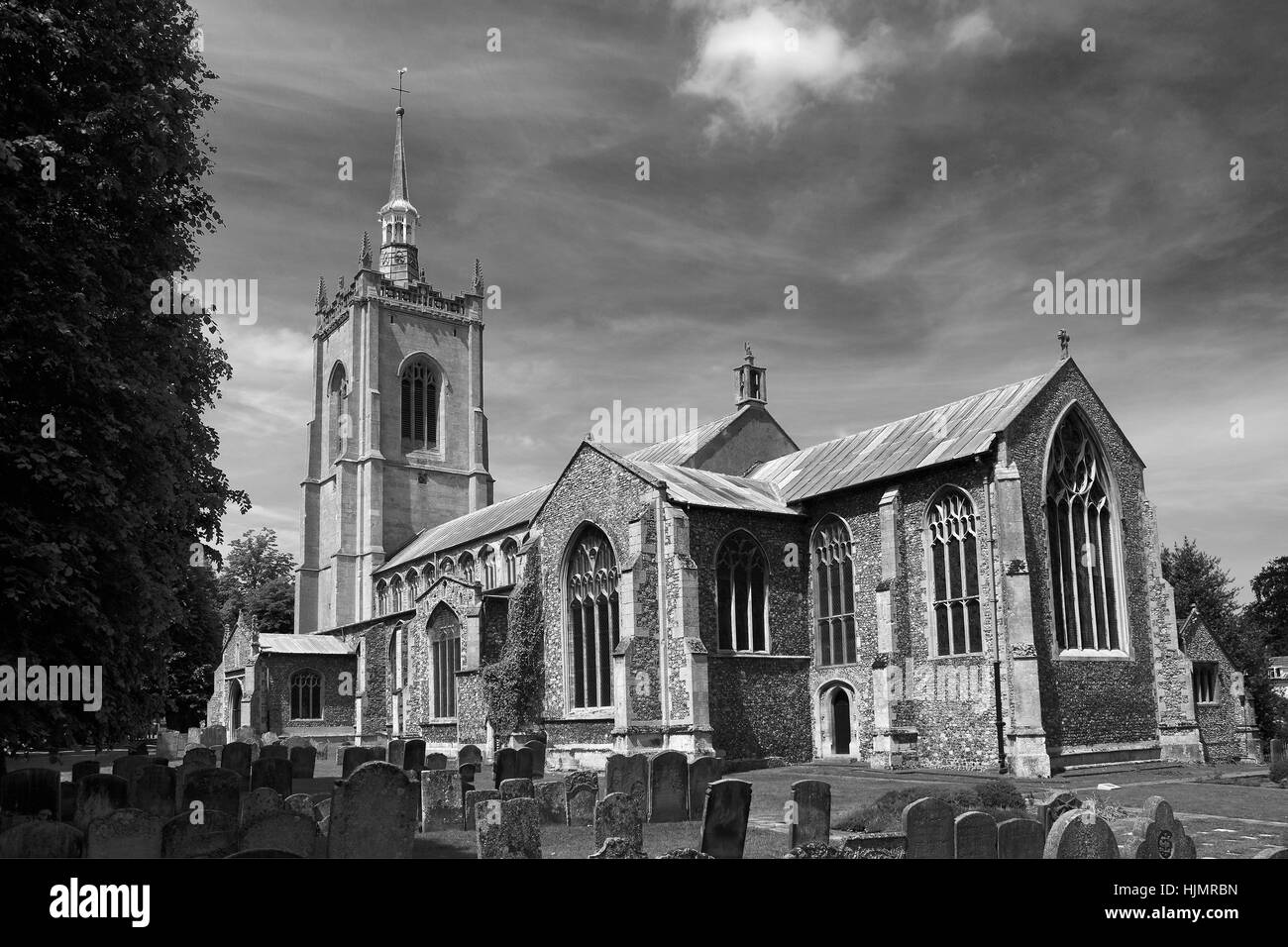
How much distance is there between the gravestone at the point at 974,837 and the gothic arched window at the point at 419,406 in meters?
53.1

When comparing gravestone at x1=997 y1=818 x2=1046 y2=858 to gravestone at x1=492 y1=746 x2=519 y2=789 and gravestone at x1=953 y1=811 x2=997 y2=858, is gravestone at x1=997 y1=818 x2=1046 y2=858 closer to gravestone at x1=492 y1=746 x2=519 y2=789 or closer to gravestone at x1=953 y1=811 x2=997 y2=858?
gravestone at x1=953 y1=811 x2=997 y2=858

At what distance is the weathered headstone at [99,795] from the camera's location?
1428 centimetres

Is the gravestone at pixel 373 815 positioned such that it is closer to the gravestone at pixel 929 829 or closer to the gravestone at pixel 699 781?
the gravestone at pixel 929 829

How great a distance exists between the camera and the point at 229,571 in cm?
7206

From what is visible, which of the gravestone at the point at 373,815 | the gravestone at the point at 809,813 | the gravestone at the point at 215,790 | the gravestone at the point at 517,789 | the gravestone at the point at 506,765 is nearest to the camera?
the gravestone at the point at 373,815

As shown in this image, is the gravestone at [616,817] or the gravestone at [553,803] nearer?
the gravestone at [616,817]

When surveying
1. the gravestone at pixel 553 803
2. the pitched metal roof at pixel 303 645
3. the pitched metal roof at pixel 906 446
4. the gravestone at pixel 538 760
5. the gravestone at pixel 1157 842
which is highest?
the pitched metal roof at pixel 906 446

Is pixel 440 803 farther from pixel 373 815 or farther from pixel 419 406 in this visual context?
pixel 419 406

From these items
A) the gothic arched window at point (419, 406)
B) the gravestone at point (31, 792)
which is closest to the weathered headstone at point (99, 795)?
the gravestone at point (31, 792)

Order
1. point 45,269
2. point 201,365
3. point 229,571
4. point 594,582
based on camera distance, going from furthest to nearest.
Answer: point 229,571
point 594,582
point 201,365
point 45,269

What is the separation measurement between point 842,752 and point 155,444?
20152 mm

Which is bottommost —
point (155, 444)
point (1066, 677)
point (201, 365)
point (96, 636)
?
point (1066, 677)
